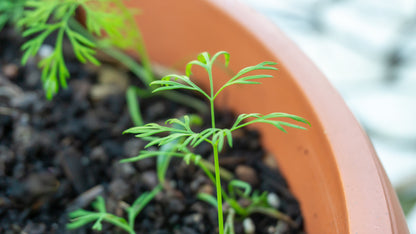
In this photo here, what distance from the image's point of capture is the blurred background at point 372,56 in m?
1.38

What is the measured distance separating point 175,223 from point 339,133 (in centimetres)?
33

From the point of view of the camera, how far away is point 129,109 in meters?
0.93

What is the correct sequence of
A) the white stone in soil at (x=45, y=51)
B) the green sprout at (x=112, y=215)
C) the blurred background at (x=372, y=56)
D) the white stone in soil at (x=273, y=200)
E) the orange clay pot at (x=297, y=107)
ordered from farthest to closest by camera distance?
the blurred background at (x=372, y=56)
the white stone in soil at (x=45, y=51)
the white stone in soil at (x=273, y=200)
the green sprout at (x=112, y=215)
the orange clay pot at (x=297, y=107)

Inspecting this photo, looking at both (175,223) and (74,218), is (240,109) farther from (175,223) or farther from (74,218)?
(74,218)

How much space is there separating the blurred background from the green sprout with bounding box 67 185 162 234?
0.85 meters

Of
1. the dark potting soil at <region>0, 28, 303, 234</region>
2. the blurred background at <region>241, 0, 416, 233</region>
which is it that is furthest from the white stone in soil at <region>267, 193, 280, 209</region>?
the blurred background at <region>241, 0, 416, 233</region>

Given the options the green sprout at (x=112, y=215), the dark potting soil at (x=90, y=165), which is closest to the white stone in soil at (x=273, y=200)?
the dark potting soil at (x=90, y=165)

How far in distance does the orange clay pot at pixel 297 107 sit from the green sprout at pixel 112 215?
0.26 meters

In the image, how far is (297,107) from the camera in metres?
0.67

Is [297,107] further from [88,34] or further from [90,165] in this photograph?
[88,34]

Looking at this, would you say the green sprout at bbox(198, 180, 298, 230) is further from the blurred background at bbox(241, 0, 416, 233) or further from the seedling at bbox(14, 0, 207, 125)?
the blurred background at bbox(241, 0, 416, 233)

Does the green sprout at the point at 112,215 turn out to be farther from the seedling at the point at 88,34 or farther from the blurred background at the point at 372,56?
the blurred background at the point at 372,56

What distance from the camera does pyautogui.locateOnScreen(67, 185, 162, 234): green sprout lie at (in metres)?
0.65

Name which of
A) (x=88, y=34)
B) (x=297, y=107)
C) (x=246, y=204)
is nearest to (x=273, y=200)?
(x=246, y=204)
